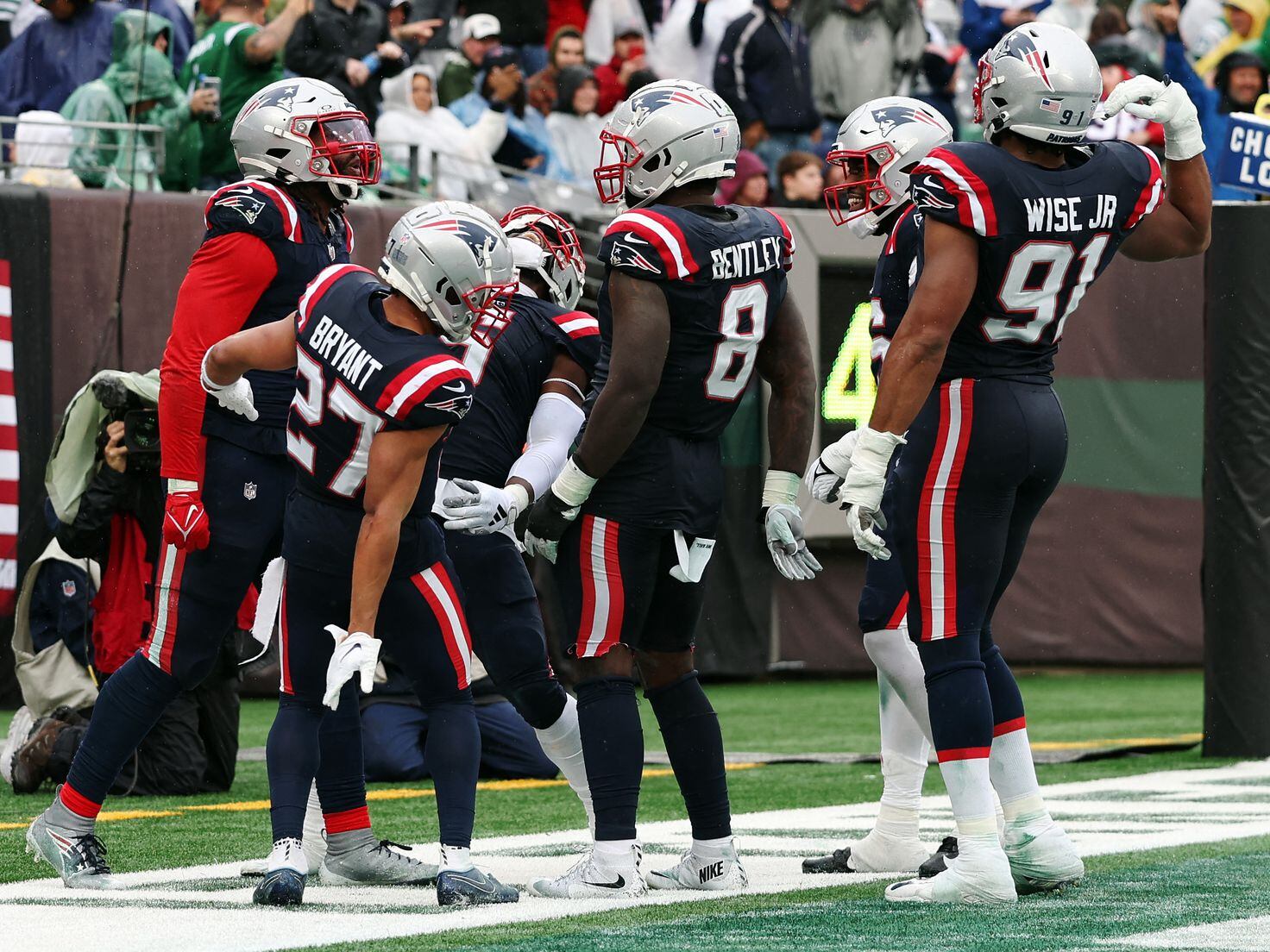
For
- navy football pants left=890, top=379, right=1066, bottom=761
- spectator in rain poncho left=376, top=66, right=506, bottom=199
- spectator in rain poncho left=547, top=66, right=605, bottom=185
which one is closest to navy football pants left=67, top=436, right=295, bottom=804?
navy football pants left=890, top=379, right=1066, bottom=761

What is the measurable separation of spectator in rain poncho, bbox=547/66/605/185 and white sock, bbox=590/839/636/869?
8810mm

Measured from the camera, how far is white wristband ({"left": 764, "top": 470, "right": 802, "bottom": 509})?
5.07m

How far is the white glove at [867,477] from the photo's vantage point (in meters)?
4.61

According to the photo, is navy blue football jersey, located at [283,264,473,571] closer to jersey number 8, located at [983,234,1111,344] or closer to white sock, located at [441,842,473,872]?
white sock, located at [441,842,473,872]

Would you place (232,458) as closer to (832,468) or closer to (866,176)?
(832,468)

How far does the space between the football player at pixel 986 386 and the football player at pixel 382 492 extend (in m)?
0.96

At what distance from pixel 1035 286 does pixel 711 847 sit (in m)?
1.53

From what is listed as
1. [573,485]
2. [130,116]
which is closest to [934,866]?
[573,485]

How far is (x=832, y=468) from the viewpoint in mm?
4988

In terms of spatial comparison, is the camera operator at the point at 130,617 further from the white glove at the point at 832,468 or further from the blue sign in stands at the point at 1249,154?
the blue sign in stands at the point at 1249,154

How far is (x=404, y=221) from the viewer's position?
478 cm

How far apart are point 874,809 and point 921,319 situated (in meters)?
2.65

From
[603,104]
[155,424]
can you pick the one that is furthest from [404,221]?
[603,104]

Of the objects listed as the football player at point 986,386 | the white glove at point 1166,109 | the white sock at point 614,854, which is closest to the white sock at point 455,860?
the white sock at point 614,854
